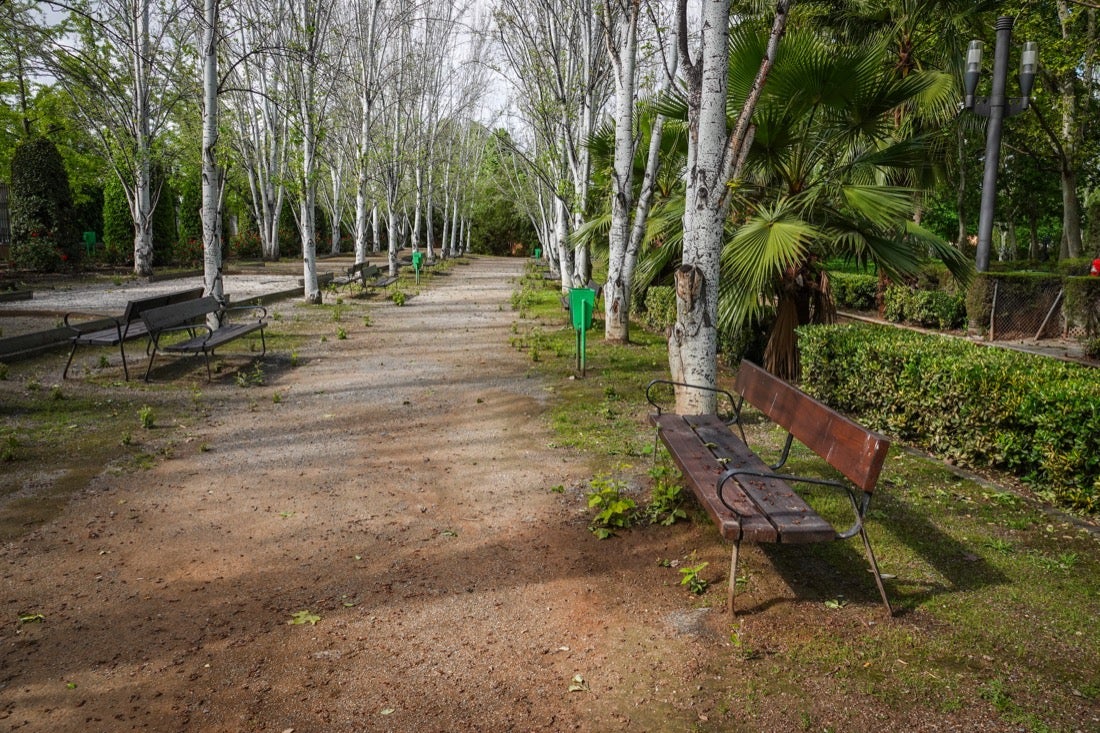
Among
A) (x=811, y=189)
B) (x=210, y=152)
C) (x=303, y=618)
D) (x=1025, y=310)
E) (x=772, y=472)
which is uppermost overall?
(x=210, y=152)

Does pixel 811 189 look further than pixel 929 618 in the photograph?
Yes

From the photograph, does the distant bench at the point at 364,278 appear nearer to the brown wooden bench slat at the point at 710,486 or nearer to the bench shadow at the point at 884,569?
the brown wooden bench slat at the point at 710,486

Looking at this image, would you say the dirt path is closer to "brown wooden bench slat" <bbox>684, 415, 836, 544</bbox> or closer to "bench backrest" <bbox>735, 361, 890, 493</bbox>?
"brown wooden bench slat" <bbox>684, 415, 836, 544</bbox>

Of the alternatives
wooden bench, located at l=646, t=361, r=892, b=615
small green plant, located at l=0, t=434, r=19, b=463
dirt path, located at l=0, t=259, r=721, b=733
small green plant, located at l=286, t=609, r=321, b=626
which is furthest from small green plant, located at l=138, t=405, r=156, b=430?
wooden bench, located at l=646, t=361, r=892, b=615

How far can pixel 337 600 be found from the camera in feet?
12.2

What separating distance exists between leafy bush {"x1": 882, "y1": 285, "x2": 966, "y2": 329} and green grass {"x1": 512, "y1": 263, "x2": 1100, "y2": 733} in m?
10.2

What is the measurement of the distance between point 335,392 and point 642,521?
4928 millimetres

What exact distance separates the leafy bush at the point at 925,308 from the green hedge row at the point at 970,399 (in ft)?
26.4

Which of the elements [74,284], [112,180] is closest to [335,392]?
[74,284]

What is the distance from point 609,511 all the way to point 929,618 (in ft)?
5.78

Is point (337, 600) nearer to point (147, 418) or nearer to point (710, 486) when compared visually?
point (710, 486)

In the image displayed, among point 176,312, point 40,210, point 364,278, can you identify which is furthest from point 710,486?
point 40,210

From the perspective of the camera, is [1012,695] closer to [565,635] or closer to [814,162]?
[565,635]

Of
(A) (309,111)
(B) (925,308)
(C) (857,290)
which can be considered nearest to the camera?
(B) (925,308)
